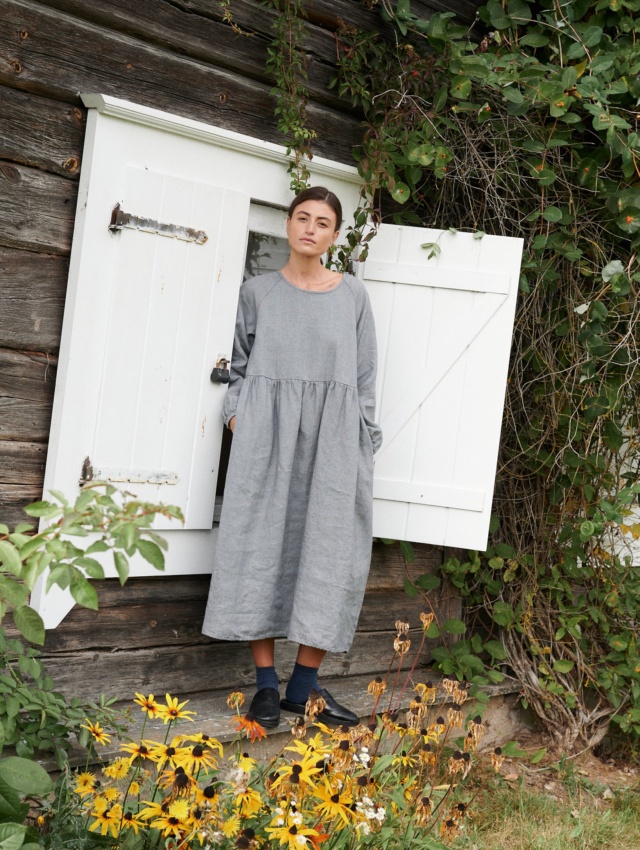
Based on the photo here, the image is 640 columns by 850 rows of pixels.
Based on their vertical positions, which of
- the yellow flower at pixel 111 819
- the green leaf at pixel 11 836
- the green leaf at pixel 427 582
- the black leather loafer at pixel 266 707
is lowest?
the black leather loafer at pixel 266 707

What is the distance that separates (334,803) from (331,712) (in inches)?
56.2

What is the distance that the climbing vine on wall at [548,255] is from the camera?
3605mm

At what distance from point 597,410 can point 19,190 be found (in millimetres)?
2436

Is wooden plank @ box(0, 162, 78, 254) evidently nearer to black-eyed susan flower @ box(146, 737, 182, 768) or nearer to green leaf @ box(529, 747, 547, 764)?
black-eyed susan flower @ box(146, 737, 182, 768)

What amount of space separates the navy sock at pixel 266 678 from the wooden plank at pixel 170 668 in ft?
0.72

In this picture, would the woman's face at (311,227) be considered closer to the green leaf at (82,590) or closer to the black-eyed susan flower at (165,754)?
the black-eyed susan flower at (165,754)

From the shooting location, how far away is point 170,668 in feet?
11.0

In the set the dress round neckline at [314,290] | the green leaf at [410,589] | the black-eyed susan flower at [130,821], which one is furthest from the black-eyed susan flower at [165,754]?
the green leaf at [410,589]

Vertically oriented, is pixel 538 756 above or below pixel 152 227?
below

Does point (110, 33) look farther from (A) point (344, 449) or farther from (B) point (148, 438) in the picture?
(A) point (344, 449)

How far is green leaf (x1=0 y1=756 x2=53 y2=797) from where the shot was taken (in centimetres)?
196

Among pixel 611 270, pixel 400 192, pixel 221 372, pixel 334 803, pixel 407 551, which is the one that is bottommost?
pixel 334 803

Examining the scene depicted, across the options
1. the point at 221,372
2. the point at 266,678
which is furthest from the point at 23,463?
the point at 266,678

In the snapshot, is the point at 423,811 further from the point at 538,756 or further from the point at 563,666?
the point at 563,666
